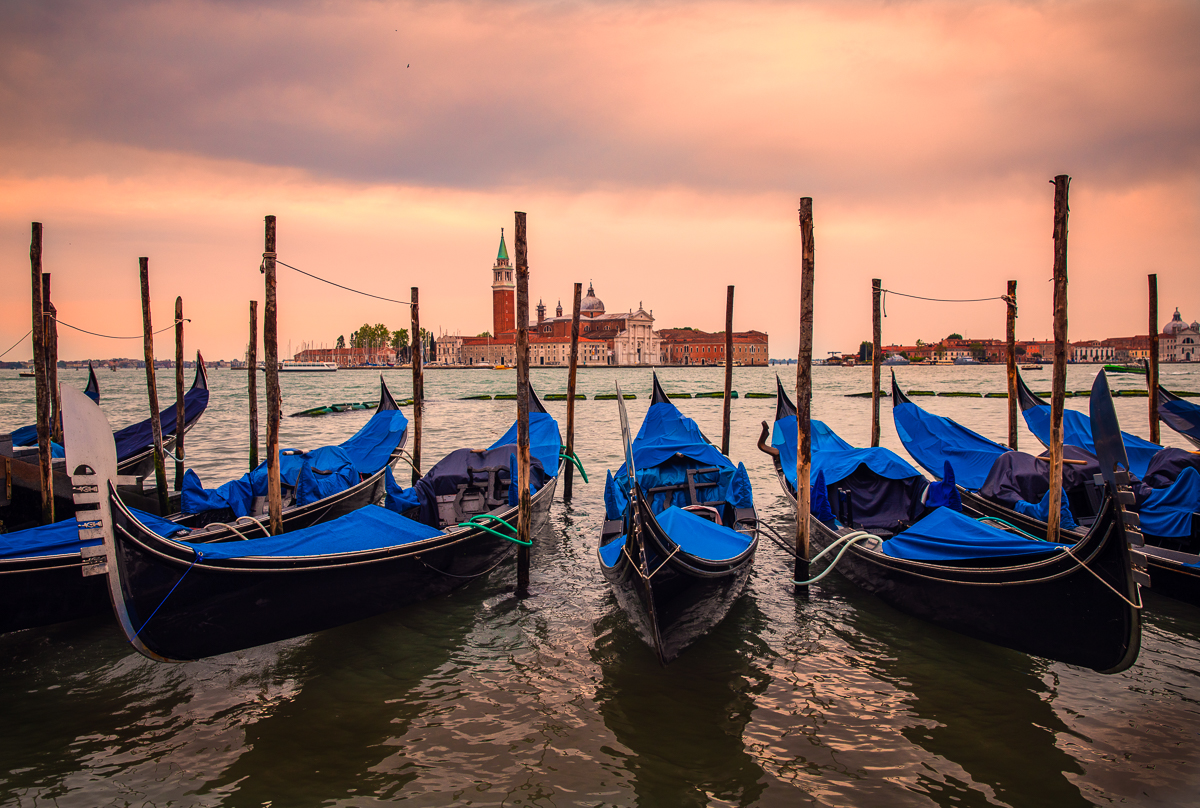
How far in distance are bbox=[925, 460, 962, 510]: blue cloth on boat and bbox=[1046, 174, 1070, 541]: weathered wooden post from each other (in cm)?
57

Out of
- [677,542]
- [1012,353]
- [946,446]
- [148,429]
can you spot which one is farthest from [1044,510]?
[148,429]

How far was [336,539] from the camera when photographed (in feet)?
12.0

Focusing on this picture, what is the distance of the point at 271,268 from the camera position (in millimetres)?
4652

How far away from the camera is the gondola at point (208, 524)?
348 centimetres

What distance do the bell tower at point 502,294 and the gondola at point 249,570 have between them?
71756mm

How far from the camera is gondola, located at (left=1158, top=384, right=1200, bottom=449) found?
6.94m

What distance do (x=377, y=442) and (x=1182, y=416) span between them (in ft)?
27.4

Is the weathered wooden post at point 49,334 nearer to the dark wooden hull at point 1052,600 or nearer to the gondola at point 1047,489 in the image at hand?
the dark wooden hull at point 1052,600

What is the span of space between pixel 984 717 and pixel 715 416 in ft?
55.9

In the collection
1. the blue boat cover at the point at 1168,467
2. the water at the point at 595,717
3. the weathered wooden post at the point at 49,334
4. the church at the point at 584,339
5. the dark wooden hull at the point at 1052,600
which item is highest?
the church at the point at 584,339

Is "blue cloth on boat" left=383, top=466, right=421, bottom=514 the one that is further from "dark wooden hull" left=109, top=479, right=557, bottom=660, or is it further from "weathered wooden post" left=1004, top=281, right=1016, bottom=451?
"weathered wooden post" left=1004, top=281, right=1016, bottom=451

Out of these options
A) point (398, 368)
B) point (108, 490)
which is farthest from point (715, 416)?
point (398, 368)

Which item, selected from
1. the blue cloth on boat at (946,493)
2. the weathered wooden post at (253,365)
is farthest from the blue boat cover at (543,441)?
the blue cloth on boat at (946,493)

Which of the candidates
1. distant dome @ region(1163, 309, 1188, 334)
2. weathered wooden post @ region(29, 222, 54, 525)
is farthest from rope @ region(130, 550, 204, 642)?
distant dome @ region(1163, 309, 1188, 334)
